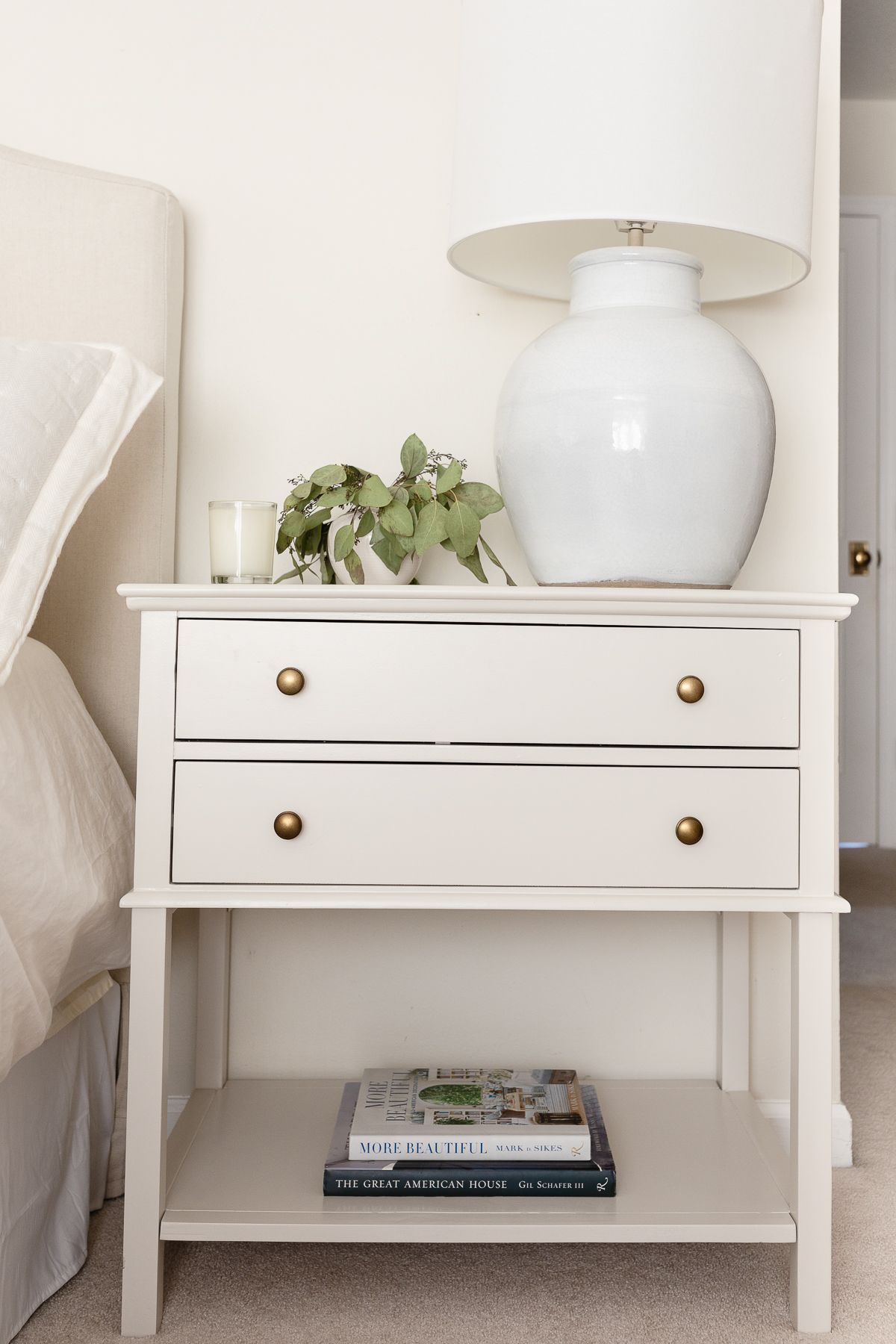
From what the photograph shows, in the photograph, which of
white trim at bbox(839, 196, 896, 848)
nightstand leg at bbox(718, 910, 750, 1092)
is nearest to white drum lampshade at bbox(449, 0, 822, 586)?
nightstand leg at bbox(718, 910, 750, 1092)

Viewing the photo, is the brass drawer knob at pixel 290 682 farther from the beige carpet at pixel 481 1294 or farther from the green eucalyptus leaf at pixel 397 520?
the beige carpet at pixel 481 1294

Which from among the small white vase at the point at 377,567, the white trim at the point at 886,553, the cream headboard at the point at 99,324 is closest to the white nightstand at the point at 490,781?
the small white vase at the point at 377,567

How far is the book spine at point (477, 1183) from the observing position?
107 cm

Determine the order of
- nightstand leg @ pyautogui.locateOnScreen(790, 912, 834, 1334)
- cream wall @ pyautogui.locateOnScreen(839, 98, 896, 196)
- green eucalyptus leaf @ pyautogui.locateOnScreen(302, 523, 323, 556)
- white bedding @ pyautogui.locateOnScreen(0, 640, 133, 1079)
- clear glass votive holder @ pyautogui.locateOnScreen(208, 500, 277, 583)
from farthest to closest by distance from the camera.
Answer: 1. cream wall @ pyautogui.locateOnScreen(839, 98, 896, 196)
2. green eucalyptus leaf @ pyautogui.locateOnScreen(302, 523, 323, 556)
3. clear glass votive holder @ pyautogui.locateOnScreen(208, 500, 277, 583)
4. nightstand leg @ pyautogui.locateOnScreen(790, 912, 834, 1334)
5. white bedding @ pyautogui.locateOnScreen(0, 640, 133, 1079)

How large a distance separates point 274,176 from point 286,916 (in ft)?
3.17

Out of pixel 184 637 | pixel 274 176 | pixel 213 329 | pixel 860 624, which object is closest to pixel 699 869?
pixel 184 637

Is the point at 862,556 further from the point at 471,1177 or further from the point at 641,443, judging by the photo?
the point at 471,1177

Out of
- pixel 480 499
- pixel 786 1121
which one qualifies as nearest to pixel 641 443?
pixel 480 499

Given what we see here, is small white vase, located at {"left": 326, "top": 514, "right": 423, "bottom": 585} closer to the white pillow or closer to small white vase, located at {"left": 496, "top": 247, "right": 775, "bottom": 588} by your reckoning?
small white vase, located at {"left": 496, "top": 247, "right": 775, "bottom": 588}

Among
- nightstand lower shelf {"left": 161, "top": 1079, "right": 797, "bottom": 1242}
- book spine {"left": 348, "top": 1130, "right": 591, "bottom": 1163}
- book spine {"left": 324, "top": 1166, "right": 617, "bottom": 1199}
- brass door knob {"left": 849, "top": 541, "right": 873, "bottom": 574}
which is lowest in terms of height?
nightstand lower shelf {"left": 161, "top": 1079, "right": 797, "bottom": 1242}

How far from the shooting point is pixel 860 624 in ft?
10.3

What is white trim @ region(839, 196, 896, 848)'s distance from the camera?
3062 millimetres

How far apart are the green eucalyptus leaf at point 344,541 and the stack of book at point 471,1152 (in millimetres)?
606

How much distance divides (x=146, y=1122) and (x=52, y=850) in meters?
0.26
